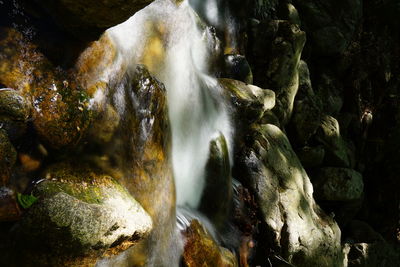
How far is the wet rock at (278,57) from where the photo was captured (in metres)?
8.28

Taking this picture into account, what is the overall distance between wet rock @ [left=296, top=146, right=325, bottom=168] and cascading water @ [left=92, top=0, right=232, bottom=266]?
11.2 ft

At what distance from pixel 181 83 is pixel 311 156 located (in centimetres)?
506

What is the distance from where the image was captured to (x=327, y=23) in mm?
10672

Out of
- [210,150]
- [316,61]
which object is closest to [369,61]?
[316,61]

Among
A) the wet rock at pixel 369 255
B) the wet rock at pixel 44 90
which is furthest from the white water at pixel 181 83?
the wet rock at pixel 369 255

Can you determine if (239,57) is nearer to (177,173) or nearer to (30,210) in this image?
(177,173)

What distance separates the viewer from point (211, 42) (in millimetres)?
7141

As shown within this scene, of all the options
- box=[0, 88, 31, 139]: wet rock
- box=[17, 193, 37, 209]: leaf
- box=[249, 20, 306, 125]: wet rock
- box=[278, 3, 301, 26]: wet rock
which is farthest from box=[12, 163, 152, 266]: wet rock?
box=[278, 3, 301, 26]: wet rock

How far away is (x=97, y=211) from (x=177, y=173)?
7.23ft

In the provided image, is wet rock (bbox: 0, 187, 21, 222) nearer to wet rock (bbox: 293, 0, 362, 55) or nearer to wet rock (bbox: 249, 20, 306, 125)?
wet rock (bbox: 249, 20, 306, 125)

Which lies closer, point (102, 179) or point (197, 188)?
point (102, 179)

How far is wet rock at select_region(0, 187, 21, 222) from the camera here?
2.90 metres

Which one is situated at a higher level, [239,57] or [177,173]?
[239,57]

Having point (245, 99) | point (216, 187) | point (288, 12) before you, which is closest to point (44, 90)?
point (216, 187)
